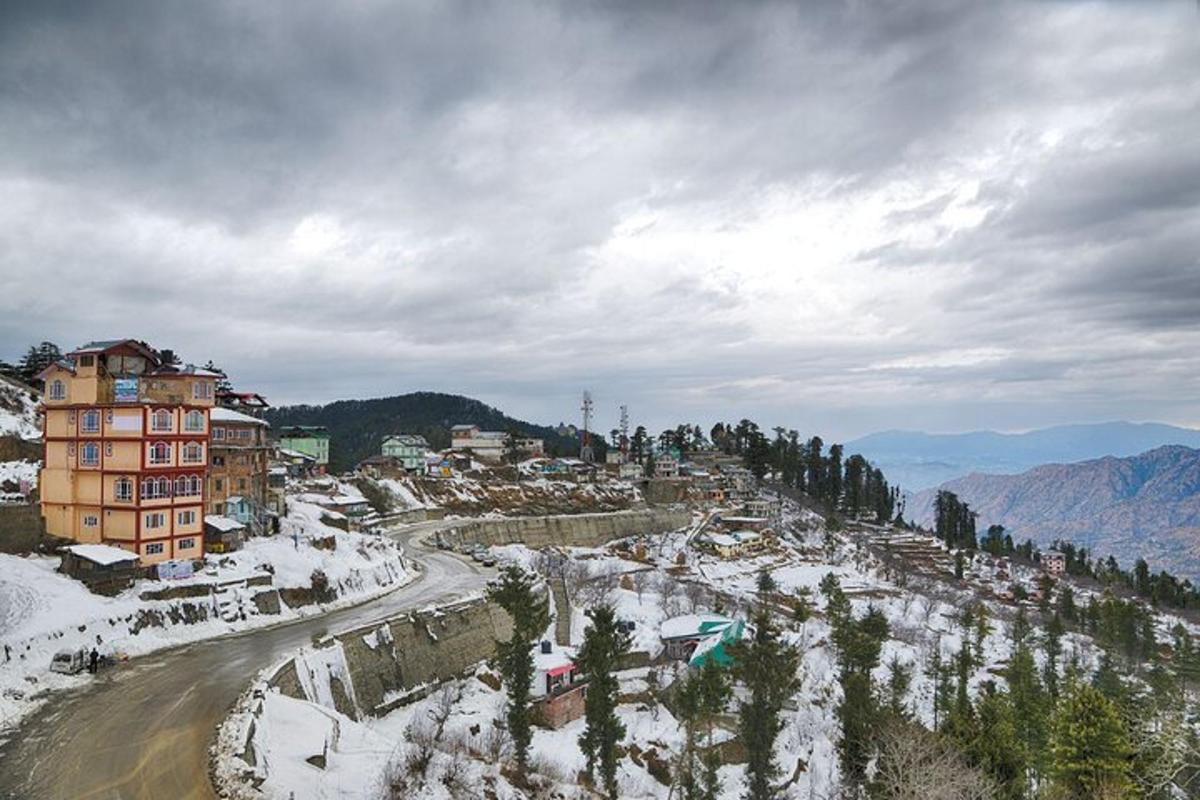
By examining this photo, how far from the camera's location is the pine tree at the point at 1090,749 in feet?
92.5

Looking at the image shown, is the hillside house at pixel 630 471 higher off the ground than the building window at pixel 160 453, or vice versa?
the building window at pixel 160 453

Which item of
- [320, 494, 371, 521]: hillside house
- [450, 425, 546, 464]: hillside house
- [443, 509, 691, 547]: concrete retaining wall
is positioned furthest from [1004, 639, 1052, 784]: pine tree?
[450, 425, 546, 464]: hillside house

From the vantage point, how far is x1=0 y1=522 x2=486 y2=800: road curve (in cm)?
2020

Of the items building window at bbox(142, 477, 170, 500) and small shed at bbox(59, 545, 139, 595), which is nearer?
small shed at bbox(59, 545, 139, 595)

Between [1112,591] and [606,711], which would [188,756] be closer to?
[606,711]

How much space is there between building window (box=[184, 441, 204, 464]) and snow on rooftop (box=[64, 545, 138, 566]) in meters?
6.21

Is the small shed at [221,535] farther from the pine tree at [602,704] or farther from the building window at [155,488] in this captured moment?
the pine tree at [602,704]

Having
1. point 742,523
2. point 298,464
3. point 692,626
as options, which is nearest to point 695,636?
point 692,626

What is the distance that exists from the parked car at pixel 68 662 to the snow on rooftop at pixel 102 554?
730 cm

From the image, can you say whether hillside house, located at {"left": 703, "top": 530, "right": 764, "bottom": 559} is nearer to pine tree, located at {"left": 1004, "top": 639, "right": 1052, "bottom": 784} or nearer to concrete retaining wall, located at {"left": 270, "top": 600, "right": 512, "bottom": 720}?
pine tree, located at {"left": 1004, "top": 639, "right": 1052, "bottom": 784}

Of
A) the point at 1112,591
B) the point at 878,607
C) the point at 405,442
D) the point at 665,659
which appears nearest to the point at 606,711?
the point at 665,659

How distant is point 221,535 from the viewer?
45562mm

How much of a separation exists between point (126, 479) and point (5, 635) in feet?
36.8

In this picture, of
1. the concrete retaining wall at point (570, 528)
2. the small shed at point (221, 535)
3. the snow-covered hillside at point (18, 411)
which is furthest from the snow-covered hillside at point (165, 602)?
the concrete retaining wall at point (570, 528)
